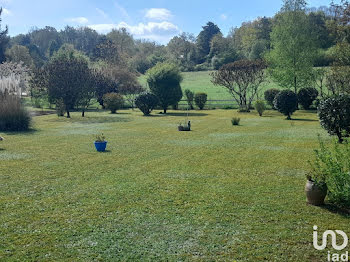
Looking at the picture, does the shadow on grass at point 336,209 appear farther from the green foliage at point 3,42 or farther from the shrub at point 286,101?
the green foliage at point 3,42

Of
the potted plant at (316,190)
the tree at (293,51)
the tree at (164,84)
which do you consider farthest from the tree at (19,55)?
the potted plant at (316,190)

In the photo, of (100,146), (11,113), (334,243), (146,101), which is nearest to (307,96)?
(146,101)

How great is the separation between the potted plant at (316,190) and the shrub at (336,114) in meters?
9.70

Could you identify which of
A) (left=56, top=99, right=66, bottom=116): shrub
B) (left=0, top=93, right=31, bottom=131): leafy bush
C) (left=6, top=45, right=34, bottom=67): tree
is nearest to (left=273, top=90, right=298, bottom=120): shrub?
(left=0, top=93, right=31, bottom=131): leafy bush

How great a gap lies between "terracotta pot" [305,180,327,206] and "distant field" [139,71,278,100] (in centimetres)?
4436

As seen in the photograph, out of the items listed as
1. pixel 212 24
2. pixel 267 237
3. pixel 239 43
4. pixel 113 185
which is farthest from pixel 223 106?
pixel 212 24

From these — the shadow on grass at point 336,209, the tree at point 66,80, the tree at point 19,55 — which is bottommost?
the shadow on grass at point 336,209

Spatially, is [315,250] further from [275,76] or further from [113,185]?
[275,76]

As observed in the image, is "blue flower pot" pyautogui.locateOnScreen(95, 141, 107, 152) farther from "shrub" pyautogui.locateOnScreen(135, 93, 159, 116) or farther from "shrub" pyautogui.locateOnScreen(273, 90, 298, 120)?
"shrub" pyautogui.locateOnScreen(135, 93, 159, 116)

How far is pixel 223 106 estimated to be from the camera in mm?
43750

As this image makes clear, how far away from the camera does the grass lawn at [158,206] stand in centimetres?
572

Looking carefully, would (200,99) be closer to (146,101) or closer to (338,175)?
(146,101)

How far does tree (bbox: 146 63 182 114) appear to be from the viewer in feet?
126

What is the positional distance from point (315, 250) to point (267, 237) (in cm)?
78
